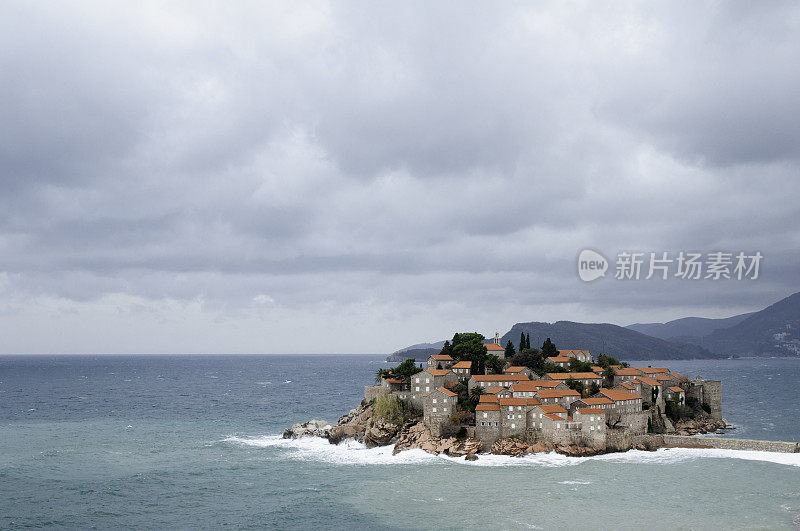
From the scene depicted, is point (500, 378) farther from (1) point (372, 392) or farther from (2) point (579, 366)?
(1) point (372, 392)

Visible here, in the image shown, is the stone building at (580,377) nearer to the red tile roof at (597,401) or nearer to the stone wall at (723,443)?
the red tile roof at (597,401)

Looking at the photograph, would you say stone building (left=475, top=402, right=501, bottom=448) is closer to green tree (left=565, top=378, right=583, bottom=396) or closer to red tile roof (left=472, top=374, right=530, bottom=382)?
red tile roof (left=472, top=374, right=530, bottom=382)

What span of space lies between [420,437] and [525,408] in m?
14.2

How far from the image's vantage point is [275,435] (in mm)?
95125

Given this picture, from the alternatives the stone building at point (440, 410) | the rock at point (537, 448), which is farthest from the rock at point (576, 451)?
the stone building at point (440, 410)

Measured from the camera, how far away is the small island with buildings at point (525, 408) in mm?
75750

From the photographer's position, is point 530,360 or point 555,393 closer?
point 555,393

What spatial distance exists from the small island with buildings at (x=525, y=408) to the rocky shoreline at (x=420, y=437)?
139 millimetres

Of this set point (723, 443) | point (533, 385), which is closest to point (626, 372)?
point (723, 443)

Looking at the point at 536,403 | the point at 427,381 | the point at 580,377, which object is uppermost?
the point at 580,377

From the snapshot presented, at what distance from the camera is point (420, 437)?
7962 cm

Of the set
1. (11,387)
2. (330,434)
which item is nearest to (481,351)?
(330,434)

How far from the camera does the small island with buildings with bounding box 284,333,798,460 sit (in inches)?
2982

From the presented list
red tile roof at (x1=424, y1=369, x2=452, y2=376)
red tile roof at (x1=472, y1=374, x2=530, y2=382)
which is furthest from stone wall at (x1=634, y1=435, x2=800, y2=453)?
red tile roof at (x1=424, y1=369, x2=452, y2=376)
